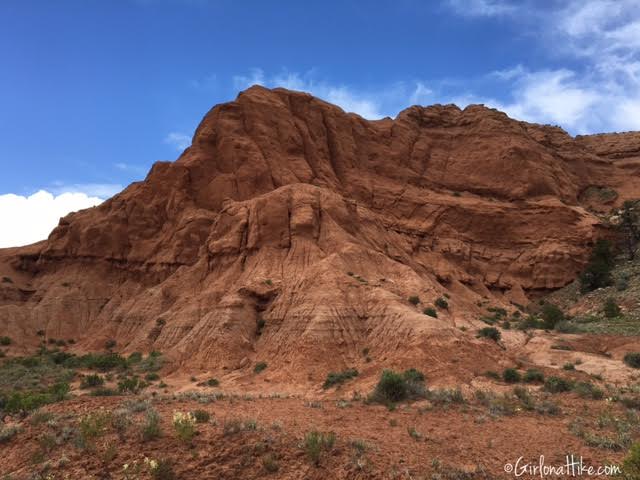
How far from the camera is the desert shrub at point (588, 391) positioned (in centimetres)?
1598

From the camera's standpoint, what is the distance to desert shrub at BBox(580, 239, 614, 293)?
41812mm

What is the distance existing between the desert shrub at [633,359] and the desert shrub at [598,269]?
22.6 metres

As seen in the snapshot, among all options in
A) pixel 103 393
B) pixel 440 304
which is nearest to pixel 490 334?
pixel 440 304

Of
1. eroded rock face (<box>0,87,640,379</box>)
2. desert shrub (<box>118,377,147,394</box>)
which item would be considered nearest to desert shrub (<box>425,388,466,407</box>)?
eroded rock face (<box>0,87,640,379</box>)

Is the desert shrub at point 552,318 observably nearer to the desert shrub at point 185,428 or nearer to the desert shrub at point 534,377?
the desert shrub at point 534,377

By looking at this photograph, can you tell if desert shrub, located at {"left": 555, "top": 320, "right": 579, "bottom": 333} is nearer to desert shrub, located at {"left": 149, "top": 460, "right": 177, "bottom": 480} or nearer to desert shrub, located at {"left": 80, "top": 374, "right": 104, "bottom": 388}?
desert shrub, located at {"left": 80, "top": 374, "right": 104, "bottom": 388}

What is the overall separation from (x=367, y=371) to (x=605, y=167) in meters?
58.9

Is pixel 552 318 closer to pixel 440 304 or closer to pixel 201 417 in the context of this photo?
pixel 440 304

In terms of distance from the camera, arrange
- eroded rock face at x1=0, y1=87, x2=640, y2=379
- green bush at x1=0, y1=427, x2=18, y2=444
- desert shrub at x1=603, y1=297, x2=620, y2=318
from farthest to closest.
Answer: desert shrub at x1=603, y1=297, x2=620, y2=318 < eroded rock face at x1=0, y1=87, x2=640, y2=379 < green bush at x1=0, y1=427, x2=18, y2=444

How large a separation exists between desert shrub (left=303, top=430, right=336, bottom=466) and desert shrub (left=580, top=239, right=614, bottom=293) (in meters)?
40.0

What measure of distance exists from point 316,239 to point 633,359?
2016cm

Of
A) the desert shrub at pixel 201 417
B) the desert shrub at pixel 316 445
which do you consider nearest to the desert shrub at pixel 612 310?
the desert shrub at pixel 316 445

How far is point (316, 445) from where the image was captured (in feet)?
29.9

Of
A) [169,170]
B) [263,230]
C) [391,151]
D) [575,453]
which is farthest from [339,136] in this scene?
[575,453]
